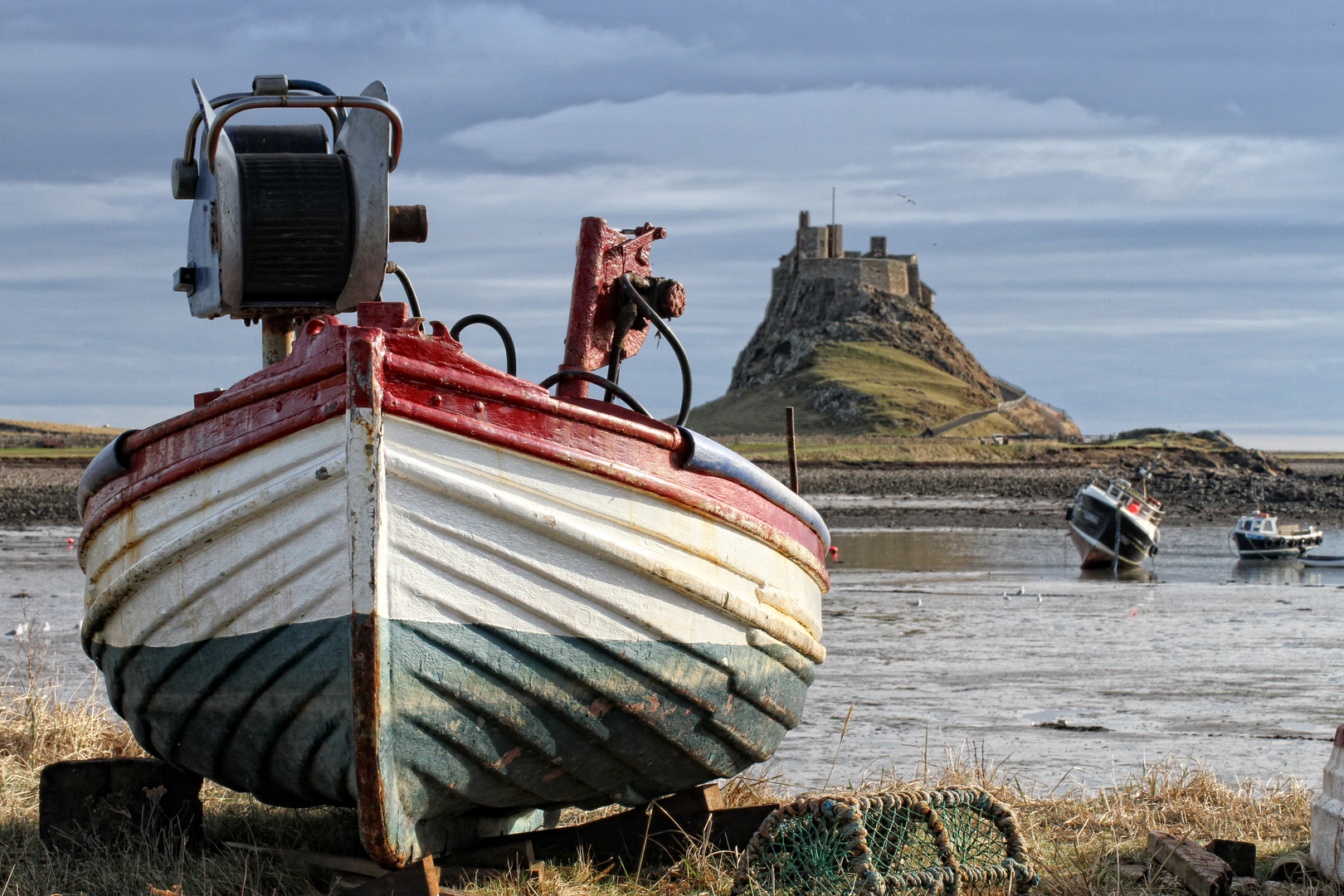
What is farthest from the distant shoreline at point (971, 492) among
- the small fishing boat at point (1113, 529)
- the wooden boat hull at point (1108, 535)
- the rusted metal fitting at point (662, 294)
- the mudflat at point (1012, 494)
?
the rusted metal fitting at point (662, 294)

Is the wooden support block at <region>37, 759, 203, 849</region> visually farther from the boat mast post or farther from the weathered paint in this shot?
the boat mast post

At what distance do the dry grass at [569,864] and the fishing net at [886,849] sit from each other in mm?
309

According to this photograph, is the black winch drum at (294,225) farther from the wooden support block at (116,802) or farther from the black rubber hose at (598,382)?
the wooden support block at (116,802)

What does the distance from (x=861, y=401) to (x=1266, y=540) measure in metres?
71.3

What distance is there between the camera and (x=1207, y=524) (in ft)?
121

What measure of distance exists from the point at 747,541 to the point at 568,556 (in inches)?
35.9

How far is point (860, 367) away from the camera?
4257 inches

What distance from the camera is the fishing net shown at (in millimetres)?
4344

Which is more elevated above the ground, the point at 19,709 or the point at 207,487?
the point at 207,487

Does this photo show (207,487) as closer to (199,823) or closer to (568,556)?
(568,556)

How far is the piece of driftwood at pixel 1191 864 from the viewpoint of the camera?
14.4ft

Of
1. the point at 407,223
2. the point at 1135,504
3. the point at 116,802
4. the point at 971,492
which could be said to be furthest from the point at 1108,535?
the point at 116,802

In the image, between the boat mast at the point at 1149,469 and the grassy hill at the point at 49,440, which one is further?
the grassy hill at the point at 49,440

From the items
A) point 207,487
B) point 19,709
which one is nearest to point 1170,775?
point 207,487
